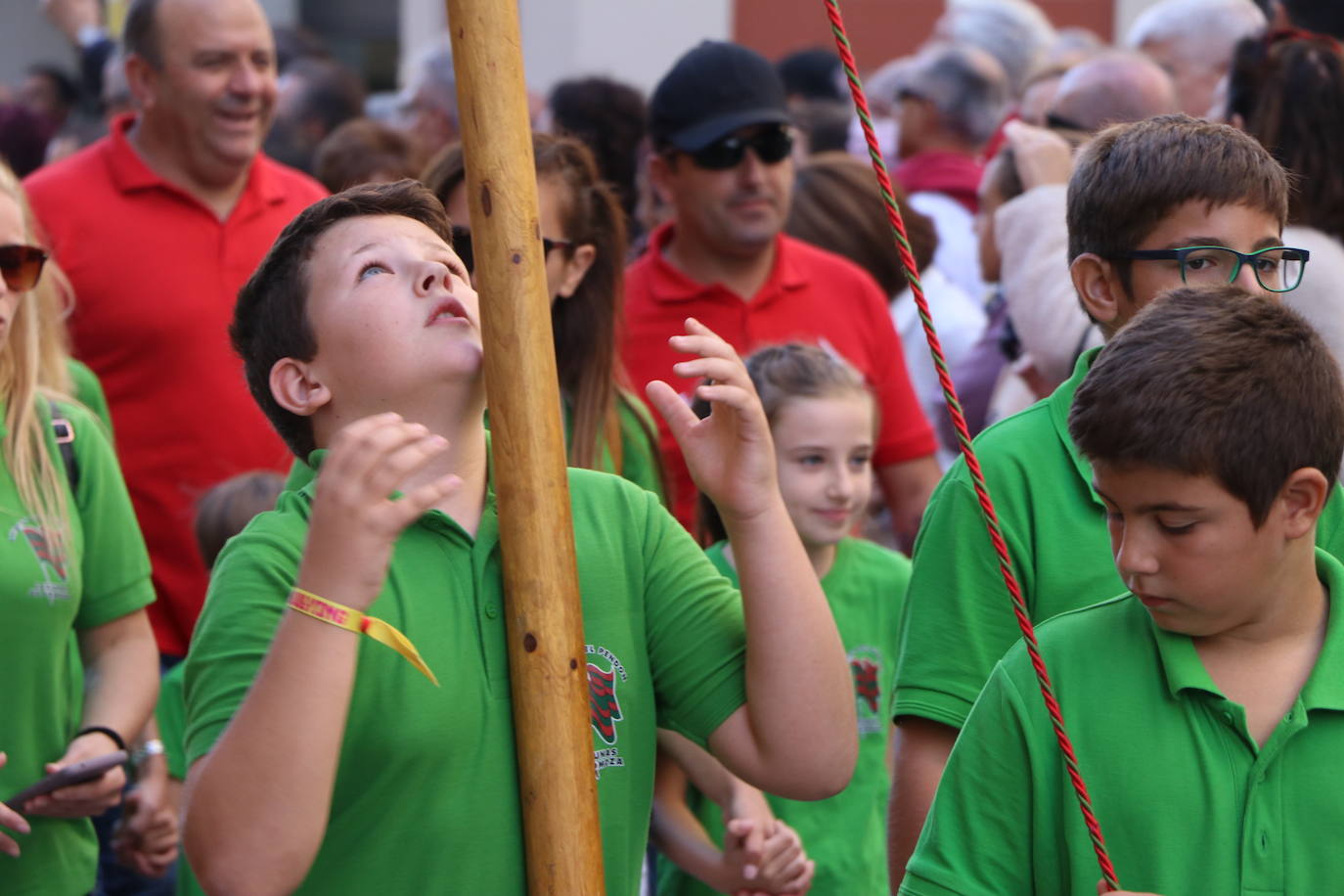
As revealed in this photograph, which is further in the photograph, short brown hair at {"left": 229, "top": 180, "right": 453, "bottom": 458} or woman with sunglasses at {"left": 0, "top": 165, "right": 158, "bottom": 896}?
woman with sunglasses at {"left": 0, "top": 165, "right": 158, "bottom": 896}

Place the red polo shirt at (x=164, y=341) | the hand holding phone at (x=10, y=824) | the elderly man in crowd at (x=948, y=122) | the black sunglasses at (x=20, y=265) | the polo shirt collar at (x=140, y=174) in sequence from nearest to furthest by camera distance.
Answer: the hand holding phone at (x=10, y=824)
the black sunglasses at (x=20, y=265)
the red polo shirt at (x=164, y=341)
the polo shirt collar at (x=140, y=174)
the elderly man in crowd at (x=948, y=122)

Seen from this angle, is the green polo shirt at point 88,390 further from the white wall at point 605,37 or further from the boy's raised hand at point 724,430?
the white wall at point 605,37

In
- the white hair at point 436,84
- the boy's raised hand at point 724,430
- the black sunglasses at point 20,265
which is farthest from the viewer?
the white hair at point 436,84

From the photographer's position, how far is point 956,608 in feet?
8.03

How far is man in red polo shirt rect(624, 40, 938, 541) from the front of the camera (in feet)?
15.1

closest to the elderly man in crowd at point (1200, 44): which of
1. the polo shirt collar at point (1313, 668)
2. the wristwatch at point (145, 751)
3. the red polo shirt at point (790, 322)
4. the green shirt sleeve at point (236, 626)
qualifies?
the red polo shirt at point (790, 322)

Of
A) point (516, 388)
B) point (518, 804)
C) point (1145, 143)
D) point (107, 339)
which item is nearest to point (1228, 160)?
point (1145, 143)

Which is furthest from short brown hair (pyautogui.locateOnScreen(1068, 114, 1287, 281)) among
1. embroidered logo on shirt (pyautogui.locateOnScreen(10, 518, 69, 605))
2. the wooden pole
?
embroidered logo on shirt (pyautogui.locateOnScreen(10, 518, 69, 605))

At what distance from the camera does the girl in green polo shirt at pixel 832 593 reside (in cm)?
355

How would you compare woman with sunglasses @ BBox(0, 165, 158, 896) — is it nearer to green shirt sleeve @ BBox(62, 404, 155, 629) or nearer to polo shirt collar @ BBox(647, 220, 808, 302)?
green shirt sleeve @ BBox(62, 404, 155, 629)

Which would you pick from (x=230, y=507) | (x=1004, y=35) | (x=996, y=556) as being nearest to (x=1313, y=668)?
(x=996, y=556)

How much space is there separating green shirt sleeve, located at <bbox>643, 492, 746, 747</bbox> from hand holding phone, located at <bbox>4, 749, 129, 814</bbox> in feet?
4.00

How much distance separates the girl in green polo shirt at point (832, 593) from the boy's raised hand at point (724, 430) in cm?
131

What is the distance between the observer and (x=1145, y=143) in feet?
8.24
